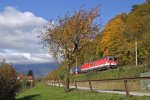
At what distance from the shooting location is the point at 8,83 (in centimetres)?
3741

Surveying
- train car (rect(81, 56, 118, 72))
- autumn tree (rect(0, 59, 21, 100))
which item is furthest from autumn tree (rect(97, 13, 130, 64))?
autumn tree (rect(0, 59, 21, 100))

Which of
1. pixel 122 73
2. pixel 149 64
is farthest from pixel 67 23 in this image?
pixel 122 73

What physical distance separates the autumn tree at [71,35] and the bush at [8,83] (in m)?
4.88

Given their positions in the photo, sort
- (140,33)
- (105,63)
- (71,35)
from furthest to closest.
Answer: (140,33), (105,63), (71,35)

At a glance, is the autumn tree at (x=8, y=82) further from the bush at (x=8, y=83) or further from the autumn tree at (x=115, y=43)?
the autumn tree at (x=115, y=43)

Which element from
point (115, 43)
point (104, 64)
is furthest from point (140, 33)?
point (104, 64)

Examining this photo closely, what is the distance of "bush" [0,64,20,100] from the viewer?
1398 inches

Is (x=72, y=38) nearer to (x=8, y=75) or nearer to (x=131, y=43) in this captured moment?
(x=8, y=75)

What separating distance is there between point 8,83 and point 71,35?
24.4 ft

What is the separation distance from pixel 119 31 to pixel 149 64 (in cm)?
3730

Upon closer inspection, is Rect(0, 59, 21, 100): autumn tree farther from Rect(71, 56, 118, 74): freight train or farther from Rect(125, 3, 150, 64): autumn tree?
Rect(125, 3, 150, 64): autumn tree

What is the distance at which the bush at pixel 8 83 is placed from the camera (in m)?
35.5

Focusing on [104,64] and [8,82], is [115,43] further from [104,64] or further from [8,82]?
[8,82]

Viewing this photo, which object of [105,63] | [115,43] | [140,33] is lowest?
[105,63]
